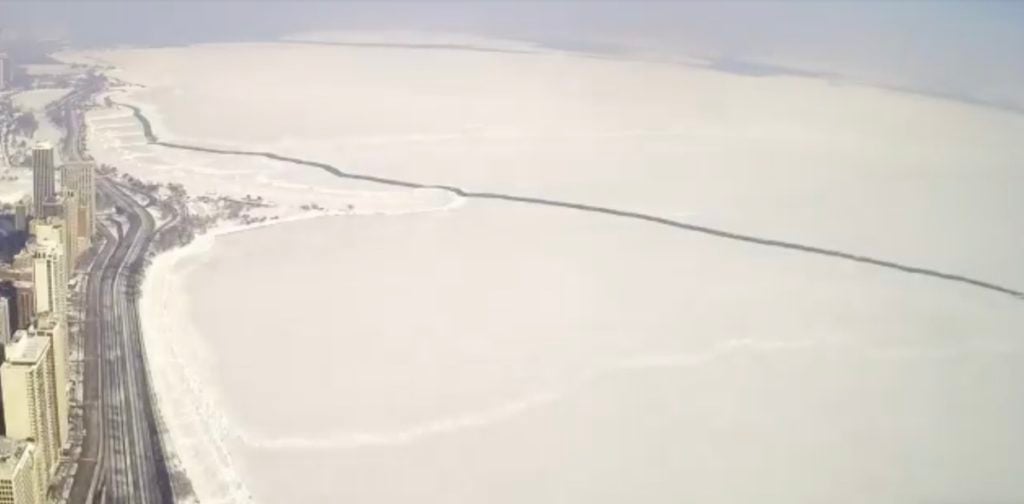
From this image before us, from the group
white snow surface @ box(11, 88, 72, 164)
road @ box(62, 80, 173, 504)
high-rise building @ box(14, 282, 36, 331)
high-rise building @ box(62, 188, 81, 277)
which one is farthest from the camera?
white snow surface @ box(11, 88, 72, 164)

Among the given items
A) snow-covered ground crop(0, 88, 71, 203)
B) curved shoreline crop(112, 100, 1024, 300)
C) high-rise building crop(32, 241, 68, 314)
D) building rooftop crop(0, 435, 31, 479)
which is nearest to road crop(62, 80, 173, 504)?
high-rise building crop(32, 241, 68, 314)

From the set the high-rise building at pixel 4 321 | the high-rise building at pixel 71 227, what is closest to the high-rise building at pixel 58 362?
the high-rise building at pixel 4 321

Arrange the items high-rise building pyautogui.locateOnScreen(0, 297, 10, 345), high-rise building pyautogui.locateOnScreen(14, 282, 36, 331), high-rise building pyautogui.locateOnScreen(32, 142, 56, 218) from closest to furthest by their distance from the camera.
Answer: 1. high-rise building pyautogui.locateOnScreen(0, 297, 10, 345)
2. high-rise building pyautogui.locateOnScreen(14, 282, 36, 331)
3. high-rise building pyautogui.locateOnScreen(32, 142, 56, 218)

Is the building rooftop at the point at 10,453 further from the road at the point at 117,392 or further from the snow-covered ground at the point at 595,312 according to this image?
the snow-covered ground at the point at 595,312

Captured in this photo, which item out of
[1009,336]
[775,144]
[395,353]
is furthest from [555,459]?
[775,144]

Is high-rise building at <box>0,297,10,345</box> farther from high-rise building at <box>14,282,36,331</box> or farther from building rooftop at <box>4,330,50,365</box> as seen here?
building rooftop at <box>4,330,50,365</box>

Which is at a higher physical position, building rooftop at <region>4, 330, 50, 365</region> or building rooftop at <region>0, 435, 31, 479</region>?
building rooftop at <region>4, 330, 50, 365</region>

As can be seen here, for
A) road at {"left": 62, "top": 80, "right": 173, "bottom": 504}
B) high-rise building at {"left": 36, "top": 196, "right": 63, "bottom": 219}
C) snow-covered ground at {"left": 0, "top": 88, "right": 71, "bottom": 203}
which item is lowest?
road at {"left": 62, "top": 80, "right": 173, "bottom": 504}
